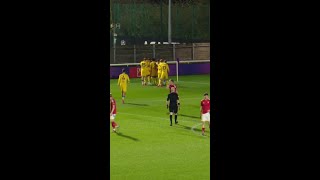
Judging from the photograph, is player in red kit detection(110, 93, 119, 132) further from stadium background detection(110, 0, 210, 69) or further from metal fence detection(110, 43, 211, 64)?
stadium background detection(110, 0, 210, 69)

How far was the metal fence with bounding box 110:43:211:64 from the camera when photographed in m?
60.8

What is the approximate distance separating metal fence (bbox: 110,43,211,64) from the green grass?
1928 cm

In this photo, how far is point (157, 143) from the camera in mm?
25000

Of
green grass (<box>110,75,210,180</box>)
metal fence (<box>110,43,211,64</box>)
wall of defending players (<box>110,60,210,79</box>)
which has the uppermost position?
metal fence (<box>110,43,211,64</box>)

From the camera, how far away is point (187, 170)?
20047 millimetres

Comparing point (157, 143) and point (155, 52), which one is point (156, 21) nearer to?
point (155, 52)

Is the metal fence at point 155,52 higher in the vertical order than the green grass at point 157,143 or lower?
higher

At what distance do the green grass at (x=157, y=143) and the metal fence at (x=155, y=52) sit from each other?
19.3 metres

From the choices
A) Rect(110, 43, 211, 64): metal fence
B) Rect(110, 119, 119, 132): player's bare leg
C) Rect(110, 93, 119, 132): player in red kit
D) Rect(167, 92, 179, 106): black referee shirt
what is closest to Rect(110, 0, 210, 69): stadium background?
Rect(110, 43, 211, 64): metal fence

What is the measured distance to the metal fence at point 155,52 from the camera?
60812mm

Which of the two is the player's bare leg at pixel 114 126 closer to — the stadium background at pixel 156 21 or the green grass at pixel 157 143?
the green grass at pixel 157 143

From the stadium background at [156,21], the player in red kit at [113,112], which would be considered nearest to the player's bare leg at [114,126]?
the player in red kit at [113,112]

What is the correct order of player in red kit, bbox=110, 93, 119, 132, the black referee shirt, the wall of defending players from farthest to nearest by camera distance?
the wall of defending players → the black referee shirt → player in red kit, bbox=110, 93, 119, 132

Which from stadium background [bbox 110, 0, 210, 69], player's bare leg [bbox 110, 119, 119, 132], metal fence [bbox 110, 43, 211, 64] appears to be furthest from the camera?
stadium background [bbox 110, 0, 210, 69]
